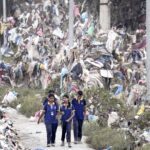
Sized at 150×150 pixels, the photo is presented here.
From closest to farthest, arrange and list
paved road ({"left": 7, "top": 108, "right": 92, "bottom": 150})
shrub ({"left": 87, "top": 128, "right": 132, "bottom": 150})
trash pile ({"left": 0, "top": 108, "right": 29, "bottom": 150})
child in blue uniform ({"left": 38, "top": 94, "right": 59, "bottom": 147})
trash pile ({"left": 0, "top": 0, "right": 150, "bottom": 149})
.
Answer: trash pile ({"left": 0, "top": 108, "right": 29, "bottom": 150}) → shrub ({"left": 87, "top": 128, "right": 132, "bottom": 150}) → child in blue uniform ({"left": 38, "top": 94, "right": 59, "bottom": 147}) → paved road ({"left": 7, "top": 108, "right": 92, "bottom": 150}) → trash pile ({"left": 0, "top": 0, "right": 150, "bottom": 149})

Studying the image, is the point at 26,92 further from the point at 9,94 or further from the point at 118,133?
the point at 118,133

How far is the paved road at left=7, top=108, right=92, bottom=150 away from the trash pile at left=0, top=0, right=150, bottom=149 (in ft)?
4.49

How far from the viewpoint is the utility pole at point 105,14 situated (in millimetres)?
32375

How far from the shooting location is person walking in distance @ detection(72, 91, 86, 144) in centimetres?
1770

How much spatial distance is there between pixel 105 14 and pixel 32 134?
1352 cm

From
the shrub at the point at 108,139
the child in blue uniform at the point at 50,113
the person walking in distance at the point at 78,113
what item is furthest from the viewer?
the person walking in distance at the point at 78,113

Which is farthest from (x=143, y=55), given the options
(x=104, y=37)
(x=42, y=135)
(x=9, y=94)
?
(x=42, y=135)

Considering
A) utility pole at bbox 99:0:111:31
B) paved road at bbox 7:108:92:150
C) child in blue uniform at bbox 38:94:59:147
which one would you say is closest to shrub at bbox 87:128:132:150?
paved road at bbox 7:108:92:150

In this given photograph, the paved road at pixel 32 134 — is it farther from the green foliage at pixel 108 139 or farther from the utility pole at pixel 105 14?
the utility pole at pixel 105 14

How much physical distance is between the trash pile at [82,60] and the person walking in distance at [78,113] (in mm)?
1110

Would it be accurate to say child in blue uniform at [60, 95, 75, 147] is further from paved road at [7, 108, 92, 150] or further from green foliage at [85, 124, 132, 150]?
green foliage at [85, 124, 132, 150]

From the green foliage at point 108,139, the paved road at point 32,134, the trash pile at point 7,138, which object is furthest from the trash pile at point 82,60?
the trash pile at point 7,138

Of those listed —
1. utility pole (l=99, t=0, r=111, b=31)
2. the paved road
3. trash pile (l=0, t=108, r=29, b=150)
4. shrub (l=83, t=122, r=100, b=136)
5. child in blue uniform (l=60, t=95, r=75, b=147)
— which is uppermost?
utility pole (l=99, t=0, r=111, b=31)

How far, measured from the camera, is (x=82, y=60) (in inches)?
933
